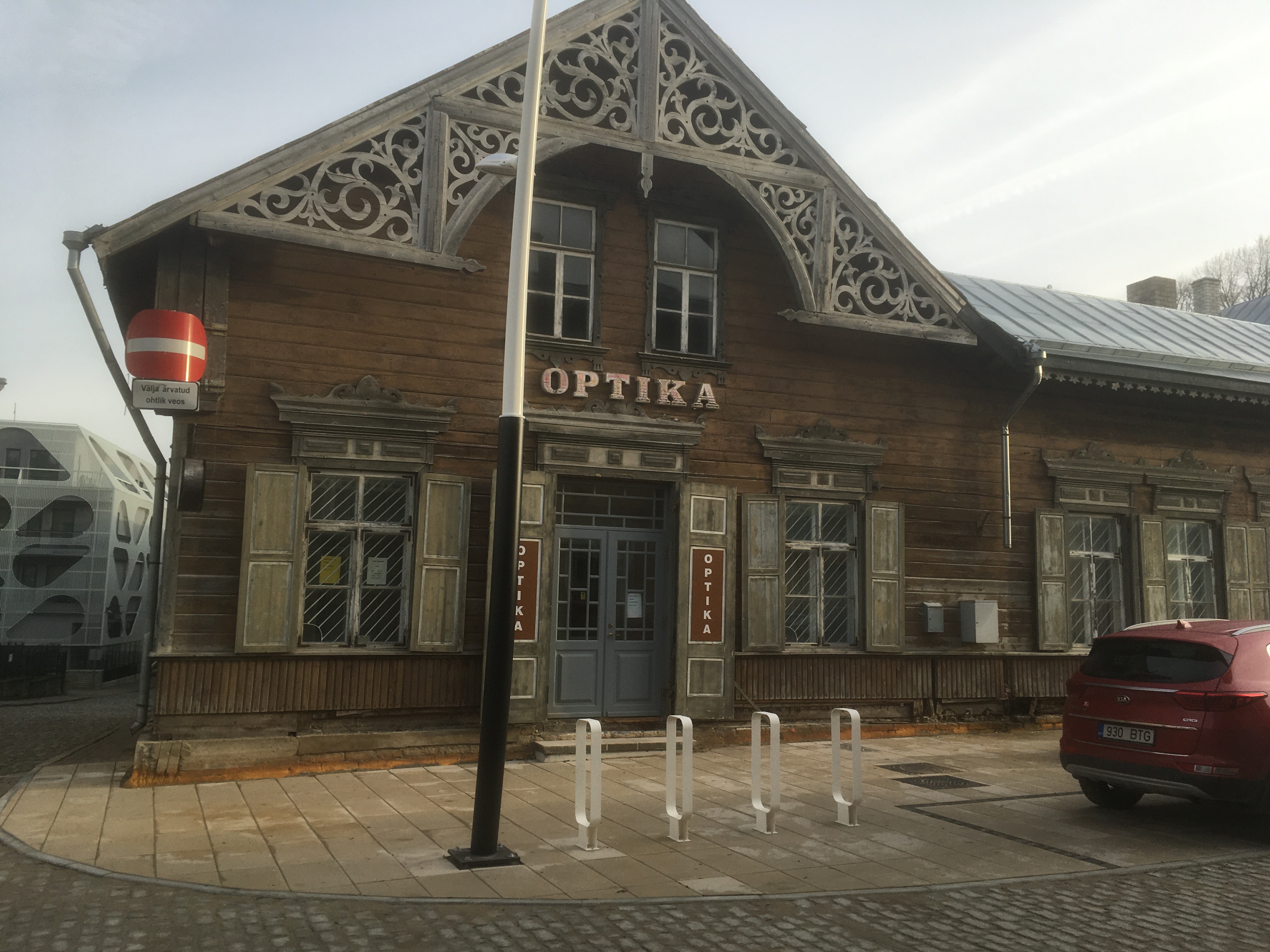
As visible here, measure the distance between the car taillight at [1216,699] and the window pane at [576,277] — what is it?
6888mm

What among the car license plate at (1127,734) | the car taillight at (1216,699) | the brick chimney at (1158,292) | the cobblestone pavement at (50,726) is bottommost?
the cobblestone pavement at (50,726)

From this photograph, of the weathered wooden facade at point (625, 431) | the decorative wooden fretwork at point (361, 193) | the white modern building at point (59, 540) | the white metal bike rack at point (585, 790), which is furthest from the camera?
the white modern building at point (59, 540)

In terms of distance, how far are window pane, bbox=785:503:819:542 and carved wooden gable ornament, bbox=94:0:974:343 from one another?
222 cm

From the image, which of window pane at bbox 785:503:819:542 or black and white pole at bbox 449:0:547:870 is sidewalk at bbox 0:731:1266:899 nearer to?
black and white pole at bbox 449:0:547:870

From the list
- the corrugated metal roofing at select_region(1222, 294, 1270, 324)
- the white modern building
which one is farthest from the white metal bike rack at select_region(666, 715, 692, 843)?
the white modern building

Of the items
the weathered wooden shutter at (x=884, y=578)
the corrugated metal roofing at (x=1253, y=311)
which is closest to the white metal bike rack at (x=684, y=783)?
the weathered wooden shutter at (x=884, y=578)

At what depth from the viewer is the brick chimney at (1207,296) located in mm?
21672

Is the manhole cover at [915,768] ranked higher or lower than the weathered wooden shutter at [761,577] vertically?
lower

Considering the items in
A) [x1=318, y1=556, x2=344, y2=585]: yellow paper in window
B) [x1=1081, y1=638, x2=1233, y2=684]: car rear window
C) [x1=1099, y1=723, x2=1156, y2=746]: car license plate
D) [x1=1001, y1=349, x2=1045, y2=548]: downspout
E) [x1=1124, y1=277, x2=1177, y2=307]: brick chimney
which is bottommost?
[x1=1099, y1=723, x2=1156, y2=746]: car license plate

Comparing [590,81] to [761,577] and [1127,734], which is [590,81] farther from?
[1127,734]

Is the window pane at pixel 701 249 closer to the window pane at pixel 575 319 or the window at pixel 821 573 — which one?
the window pane at pixel 575 319

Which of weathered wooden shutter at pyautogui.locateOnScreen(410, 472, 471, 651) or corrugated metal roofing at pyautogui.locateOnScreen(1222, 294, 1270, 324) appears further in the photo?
corrugated metal roofing at pyautogui.locateOnScreen(1222, 294, 1270, 324)

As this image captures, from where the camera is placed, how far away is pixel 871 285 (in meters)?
→ 12.1

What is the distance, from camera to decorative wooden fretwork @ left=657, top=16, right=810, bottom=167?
1056 centimetres
